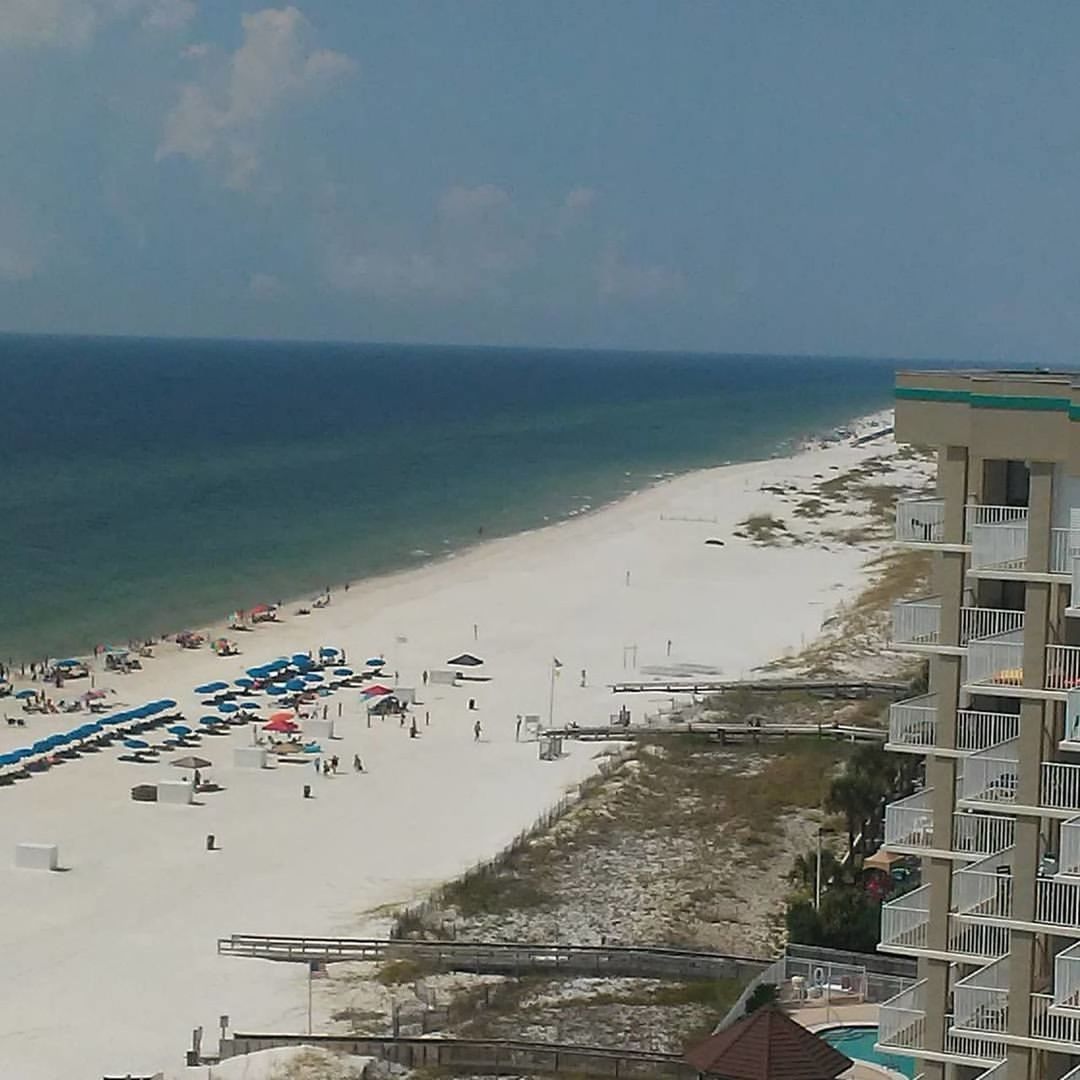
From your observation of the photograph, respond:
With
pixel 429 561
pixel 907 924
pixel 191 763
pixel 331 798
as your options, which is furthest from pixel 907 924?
pixel 429 561

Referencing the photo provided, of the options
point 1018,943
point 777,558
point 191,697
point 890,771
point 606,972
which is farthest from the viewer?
point 777,558

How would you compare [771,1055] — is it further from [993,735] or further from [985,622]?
[985,622]

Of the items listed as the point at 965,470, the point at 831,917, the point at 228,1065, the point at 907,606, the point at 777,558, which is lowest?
the point at 228,1065

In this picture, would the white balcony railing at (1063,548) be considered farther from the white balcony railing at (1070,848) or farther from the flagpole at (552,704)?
the flagpole at (552,704)

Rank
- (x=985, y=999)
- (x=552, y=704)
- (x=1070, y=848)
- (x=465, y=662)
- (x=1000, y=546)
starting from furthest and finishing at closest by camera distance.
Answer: (x=465, y=662) < (x=552, y=704) < (x=985, y=999) < (x=1000, y=546) < (x=1070, y=848)

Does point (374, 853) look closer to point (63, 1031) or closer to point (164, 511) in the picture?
point (63, 1031)

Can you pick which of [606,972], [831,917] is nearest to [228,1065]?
[606,972]

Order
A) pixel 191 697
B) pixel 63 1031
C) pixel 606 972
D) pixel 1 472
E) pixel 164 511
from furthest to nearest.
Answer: pixel 1 472, pixel 164 511, pixel 191 697, pixel 606 972, pixel 63 1031
